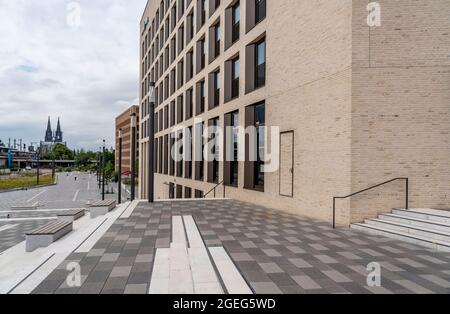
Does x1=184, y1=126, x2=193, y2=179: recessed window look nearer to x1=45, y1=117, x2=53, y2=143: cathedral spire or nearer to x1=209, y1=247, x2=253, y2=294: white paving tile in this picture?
x1=209, y1=247, x2=253, y2=294: white paving tile

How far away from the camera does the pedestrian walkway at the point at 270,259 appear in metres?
4.56

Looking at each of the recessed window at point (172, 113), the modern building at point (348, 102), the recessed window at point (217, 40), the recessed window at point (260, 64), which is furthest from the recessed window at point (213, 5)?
the recessed window at point (172, 113)

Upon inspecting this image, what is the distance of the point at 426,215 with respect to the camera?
26.8 feet

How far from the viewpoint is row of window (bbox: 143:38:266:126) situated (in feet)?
49.9

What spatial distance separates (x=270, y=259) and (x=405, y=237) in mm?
3834

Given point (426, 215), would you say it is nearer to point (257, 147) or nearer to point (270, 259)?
point (270, 259)

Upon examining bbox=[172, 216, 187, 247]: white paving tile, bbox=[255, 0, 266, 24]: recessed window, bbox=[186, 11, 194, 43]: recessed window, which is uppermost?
bbox=[186, 11, 194, 43]: recessed window

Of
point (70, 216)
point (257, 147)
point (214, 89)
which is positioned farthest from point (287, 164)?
point (214, 89)

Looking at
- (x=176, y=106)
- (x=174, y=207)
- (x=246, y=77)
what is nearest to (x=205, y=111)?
(x=246, y=77)

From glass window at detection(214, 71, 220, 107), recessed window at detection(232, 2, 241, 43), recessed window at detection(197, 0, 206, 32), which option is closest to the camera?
recessed window at detection(232, 2, 241, 43)

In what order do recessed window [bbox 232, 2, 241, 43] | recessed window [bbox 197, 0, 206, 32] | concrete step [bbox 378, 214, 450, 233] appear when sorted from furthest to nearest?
recessed window [bbox 197, 0, 206, 32] < recessed window [bbox 232, 2, 241, 43] < concrete step [bbox 378, 214, 450, 233]

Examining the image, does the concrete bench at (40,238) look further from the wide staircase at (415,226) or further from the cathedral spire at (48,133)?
the cathedral spire at (48,133)

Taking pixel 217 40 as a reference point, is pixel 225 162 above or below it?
below

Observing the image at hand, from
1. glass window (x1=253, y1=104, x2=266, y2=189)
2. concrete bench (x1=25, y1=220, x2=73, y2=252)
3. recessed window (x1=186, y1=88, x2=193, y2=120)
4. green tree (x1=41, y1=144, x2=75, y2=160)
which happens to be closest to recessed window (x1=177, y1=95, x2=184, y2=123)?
recessed window (x1=186, y1=88, x2=193, y2=120)
